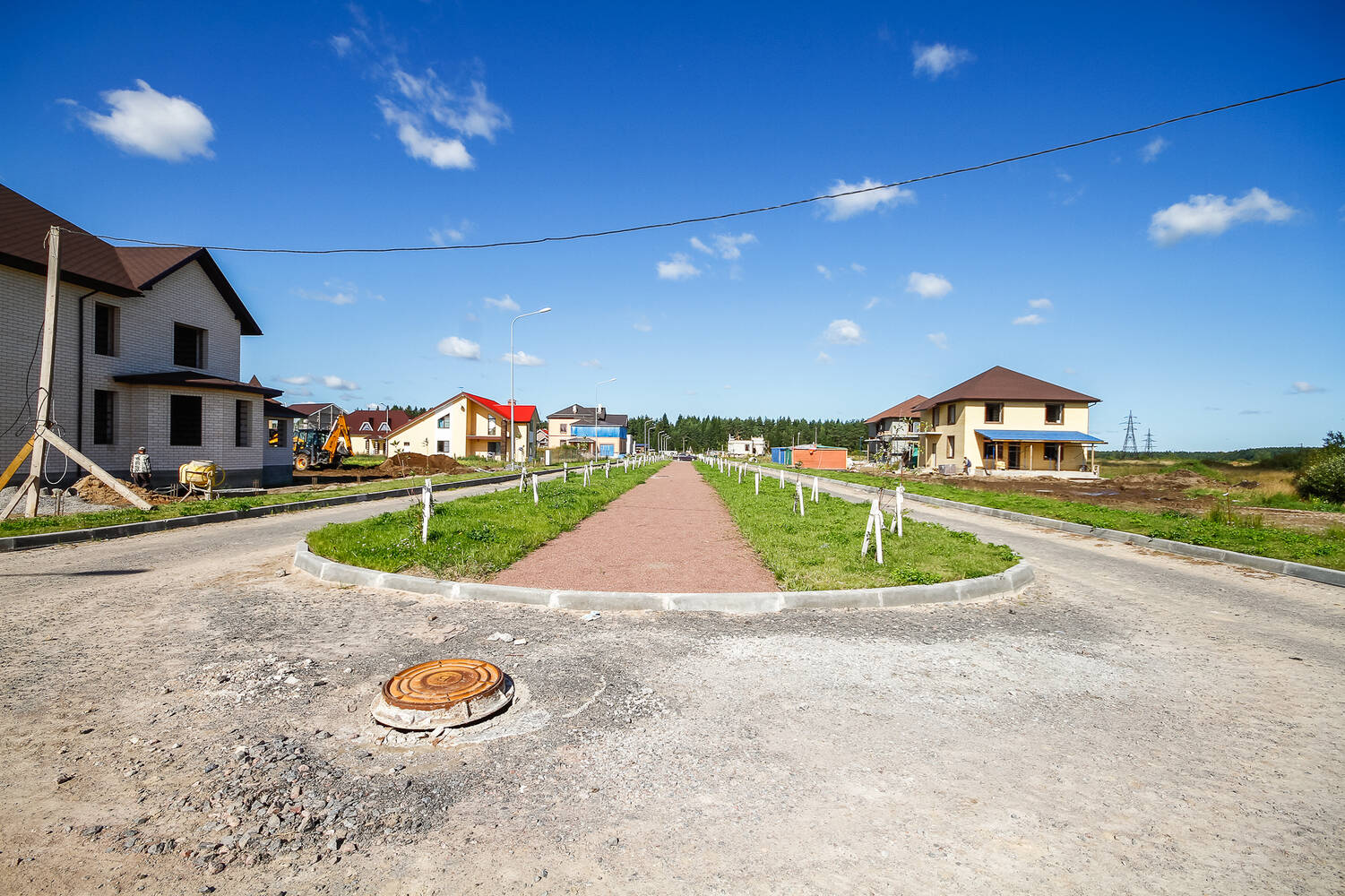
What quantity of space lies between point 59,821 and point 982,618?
283 inches

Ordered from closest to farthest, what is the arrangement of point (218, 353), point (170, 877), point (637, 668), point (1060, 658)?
point (170, 877) → point (637, 668) → point (1060, 658) → point (218, 353)

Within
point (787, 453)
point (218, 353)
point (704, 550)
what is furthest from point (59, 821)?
point (787, 453)

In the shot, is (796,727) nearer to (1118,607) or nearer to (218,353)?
(1118,607)

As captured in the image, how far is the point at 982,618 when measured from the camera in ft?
21.4

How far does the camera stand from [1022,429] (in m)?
45.6

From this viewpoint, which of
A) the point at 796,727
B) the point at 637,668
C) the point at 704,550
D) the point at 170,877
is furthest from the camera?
the point at 704,550

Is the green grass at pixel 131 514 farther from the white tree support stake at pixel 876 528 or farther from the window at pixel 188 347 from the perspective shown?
the white tree support stake at pixel 876 528

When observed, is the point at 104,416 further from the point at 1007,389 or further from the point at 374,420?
the point at 374,420

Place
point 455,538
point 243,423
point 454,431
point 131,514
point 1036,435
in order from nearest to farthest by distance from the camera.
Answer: point 455,538 → point 131,514 → point 243,423 → point 1036,435 → point 454,431

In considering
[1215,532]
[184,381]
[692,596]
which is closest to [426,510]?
[692,596]

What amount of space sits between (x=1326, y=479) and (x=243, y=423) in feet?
132

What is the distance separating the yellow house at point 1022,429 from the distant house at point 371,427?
209ft

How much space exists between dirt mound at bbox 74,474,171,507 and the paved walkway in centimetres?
1173

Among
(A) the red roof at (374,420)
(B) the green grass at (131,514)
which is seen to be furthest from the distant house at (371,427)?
(B) the green grass at (131,514)
